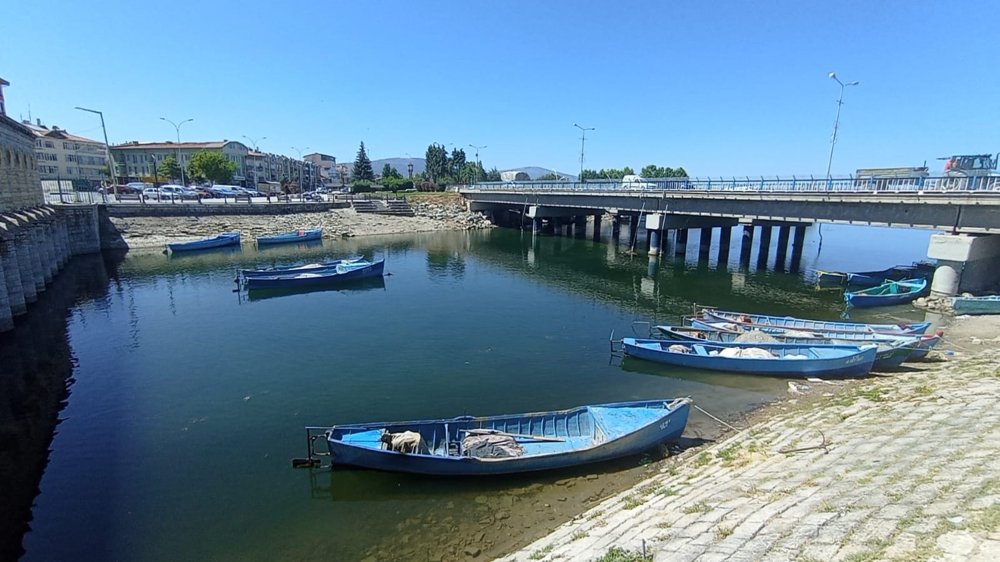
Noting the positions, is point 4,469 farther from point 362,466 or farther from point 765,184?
point 765,184

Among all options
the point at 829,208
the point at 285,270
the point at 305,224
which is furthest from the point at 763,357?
the point at 305,224

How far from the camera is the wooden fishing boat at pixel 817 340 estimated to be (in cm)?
2289

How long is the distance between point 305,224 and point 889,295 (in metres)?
74.5

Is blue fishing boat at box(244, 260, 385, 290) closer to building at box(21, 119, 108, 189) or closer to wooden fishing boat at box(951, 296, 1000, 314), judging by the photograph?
wooden fishing boat at box(951, 296, 1000, 314)

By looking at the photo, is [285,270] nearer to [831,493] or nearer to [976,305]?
[831,493]

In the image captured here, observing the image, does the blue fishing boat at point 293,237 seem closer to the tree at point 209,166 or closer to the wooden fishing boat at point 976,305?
the tree at point 209,166

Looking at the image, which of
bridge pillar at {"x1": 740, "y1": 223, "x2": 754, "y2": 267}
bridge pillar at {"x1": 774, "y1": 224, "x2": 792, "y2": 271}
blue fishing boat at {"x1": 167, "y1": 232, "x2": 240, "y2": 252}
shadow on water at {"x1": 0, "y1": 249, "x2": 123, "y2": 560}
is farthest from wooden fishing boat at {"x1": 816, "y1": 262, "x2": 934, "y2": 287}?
blue fishing boat at {"x1": 167, "y1": 232, "x2": 240, "y2": 252}

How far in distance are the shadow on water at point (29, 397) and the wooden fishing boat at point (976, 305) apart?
1893 inches

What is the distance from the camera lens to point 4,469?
15398 mm

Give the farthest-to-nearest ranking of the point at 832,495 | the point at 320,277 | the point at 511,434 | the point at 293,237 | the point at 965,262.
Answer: the point at 293,237, the point at 320,277, the point at 965,262, the point at 511,434, the point at 832,495

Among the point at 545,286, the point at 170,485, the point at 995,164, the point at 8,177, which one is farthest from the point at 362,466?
the point at 995,164

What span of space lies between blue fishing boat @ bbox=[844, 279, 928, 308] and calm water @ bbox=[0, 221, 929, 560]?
5.24 feet

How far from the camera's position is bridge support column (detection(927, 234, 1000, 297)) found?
105 ft

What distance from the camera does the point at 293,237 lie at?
67.1m
